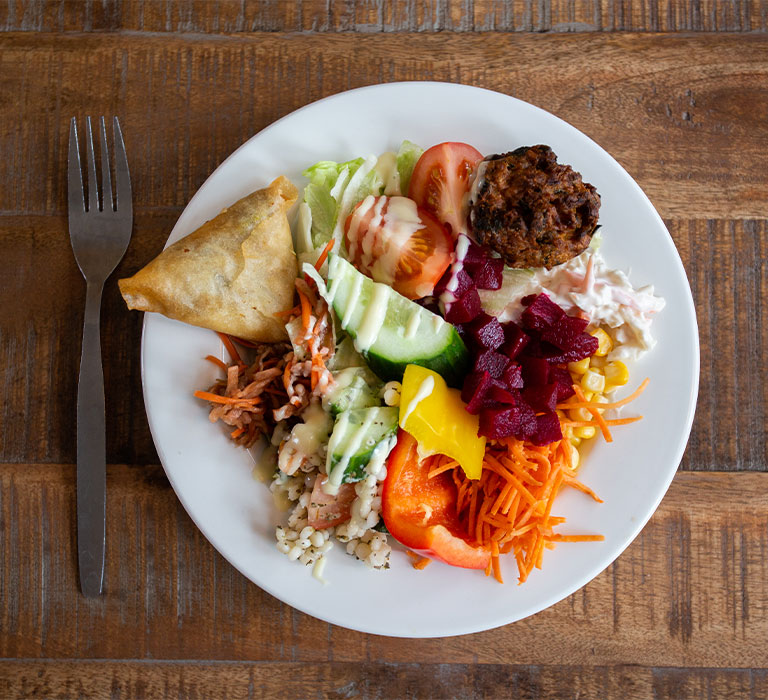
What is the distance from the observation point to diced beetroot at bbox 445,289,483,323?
8.23 ft

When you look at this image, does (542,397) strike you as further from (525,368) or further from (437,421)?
(437,421)

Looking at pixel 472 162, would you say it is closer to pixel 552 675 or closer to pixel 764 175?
pixel 764 175

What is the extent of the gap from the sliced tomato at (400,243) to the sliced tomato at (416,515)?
0.60m

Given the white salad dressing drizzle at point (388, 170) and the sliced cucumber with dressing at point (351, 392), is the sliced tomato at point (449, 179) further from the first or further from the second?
the sliced cucumber with dressing at point (351, 392)

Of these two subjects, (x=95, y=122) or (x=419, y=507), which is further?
(x=95, y=122)

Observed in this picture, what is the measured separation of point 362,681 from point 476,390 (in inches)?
59.3

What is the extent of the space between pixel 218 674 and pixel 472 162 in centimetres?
249

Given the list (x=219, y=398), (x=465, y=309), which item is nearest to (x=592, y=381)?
(x=465, y=309)

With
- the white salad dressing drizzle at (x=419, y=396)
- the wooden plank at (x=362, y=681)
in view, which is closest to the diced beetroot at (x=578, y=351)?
the white salad dressing drizzle at (x=419, y=396)

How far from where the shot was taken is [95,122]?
298cm

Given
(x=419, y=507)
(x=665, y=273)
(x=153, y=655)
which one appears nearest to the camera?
(x=419, y=507)

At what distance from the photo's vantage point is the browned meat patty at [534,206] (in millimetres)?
2295

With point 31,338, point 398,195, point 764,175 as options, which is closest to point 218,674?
point 31,338

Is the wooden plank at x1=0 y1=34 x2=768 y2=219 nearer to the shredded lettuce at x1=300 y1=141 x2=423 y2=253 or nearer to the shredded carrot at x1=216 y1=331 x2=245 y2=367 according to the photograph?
the shredded lettuce at x1=300 y1=141 x2=423 y2=253
